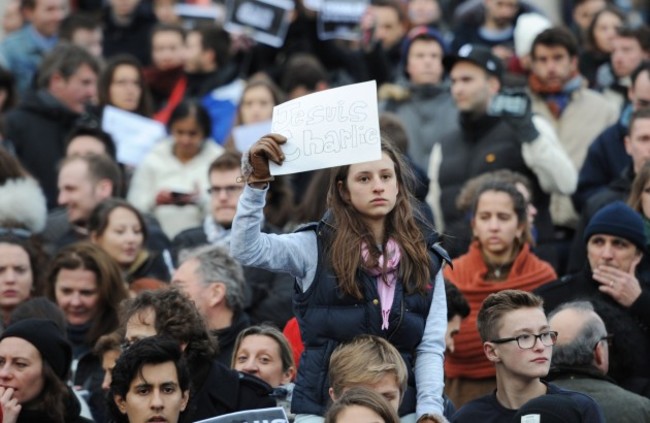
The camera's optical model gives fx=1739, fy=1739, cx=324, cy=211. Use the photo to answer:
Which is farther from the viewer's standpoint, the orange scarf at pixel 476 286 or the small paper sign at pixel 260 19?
the small paper sign at pixel 260 19

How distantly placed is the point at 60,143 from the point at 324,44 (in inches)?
139

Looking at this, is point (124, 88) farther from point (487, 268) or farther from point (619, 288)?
point (619, 288)

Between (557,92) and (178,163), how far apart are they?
295 centimetres

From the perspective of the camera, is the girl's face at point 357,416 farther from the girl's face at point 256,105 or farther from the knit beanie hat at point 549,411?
the girl's face at point 256,105

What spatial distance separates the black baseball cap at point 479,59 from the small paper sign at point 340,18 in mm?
3604

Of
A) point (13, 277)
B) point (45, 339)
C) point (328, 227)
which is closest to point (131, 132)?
point (13, 277)

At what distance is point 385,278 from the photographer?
7.93m

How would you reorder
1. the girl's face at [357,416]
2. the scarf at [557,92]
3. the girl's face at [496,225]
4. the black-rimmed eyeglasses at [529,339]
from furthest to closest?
1. the scarf at [557,92]
2. the girl's face at [496,225]
3. the black-rimmed eyeglasses at [529,339]
4. the girl's face at [357,416]

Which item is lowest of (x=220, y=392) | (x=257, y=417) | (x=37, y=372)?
(x=257, y=417)

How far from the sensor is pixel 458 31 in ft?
53.8

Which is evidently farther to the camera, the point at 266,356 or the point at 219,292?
the point at 219,292

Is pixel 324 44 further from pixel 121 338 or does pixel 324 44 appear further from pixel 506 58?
pixel 121 338

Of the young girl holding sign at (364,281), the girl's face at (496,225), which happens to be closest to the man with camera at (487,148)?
the girl's face at (496,225)

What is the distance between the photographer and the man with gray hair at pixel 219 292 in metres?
9.86
